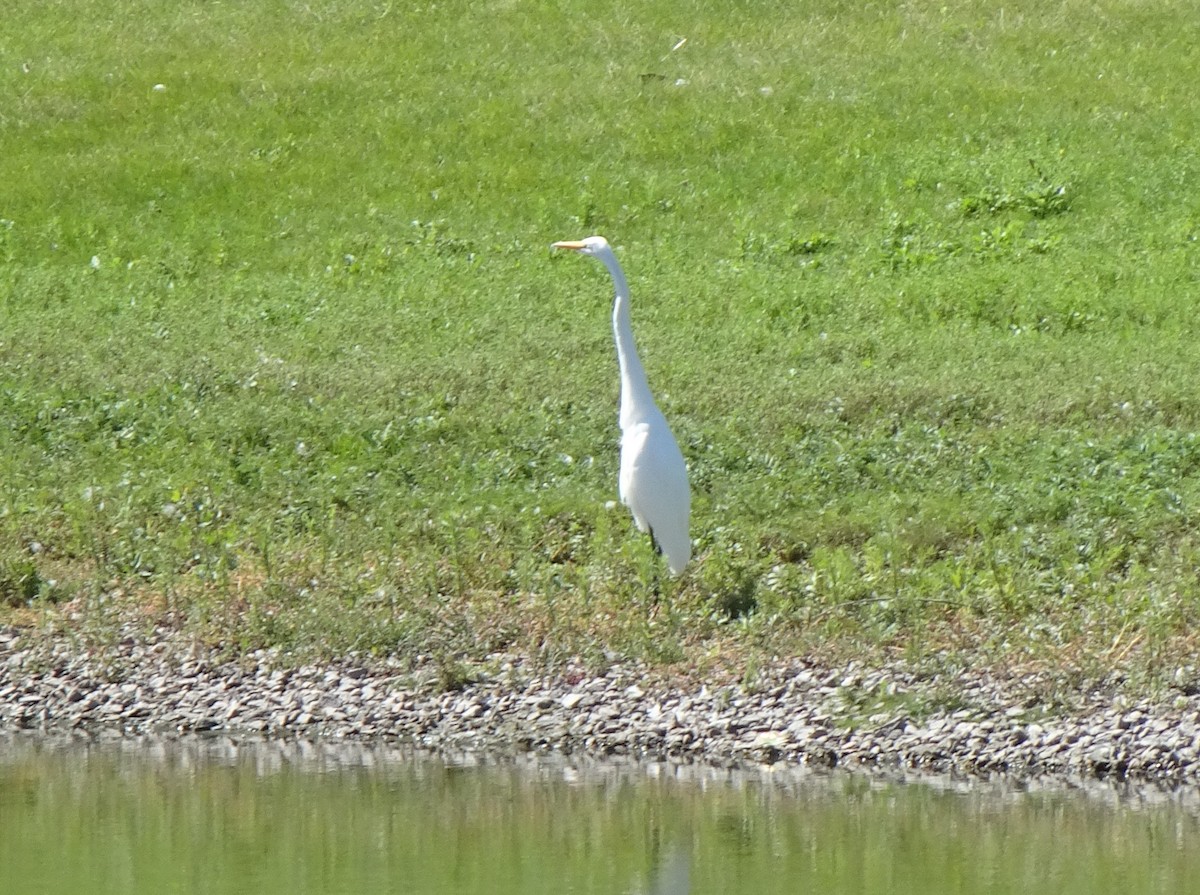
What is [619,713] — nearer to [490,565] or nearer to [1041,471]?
[490,565]

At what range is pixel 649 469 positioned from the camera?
33.2 feet

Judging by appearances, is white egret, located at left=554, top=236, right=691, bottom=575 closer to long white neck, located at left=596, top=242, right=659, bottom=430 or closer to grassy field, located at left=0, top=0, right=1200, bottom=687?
long white neck, located at left=596, top=242, right=659, bottom=430

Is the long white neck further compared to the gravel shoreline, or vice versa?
the long white neck

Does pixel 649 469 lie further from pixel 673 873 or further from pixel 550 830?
pixel 673 873

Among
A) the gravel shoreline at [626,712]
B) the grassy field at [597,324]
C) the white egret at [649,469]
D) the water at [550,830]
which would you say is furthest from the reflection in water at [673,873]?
the white egret at [649,469]

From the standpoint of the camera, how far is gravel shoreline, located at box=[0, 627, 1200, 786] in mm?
8539

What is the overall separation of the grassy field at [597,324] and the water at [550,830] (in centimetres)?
107

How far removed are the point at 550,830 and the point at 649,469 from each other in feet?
8.83

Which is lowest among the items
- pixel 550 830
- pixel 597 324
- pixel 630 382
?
pixel 550 830

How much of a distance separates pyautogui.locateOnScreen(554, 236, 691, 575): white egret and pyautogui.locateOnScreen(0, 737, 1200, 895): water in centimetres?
174

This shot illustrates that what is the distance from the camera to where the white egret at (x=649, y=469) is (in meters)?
10.1

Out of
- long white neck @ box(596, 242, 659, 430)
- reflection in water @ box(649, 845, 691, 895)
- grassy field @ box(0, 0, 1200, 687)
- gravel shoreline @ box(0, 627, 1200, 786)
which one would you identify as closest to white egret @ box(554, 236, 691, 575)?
long white neck @ box(596, 242, 659, 430)

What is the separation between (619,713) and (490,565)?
1837 millimetres

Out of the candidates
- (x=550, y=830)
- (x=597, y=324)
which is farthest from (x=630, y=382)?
(x=597, y=324)
